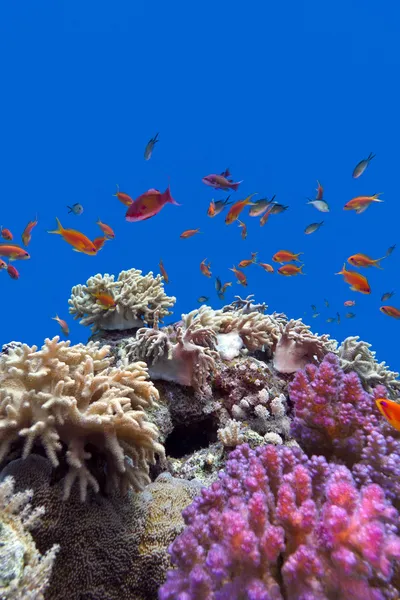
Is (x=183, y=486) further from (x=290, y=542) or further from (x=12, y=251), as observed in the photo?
(x=12, y=251)

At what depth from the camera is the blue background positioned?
67000 millimetres

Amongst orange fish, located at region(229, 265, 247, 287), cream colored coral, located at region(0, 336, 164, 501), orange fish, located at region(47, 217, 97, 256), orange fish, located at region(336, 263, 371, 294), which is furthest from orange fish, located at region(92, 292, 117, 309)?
orange fish, located at region(229, 265, 247, 287)

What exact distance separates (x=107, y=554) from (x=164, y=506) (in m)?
0.48

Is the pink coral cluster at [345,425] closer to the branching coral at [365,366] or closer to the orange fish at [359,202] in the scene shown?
the branching coral at [365,366]

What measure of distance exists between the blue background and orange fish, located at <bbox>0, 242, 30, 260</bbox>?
58.1 metres

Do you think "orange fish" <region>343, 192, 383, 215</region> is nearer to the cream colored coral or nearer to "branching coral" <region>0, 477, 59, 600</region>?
the cream colored coral

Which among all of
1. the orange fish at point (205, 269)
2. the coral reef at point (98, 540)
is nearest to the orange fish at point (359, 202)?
the orange fish at point (205, 269)

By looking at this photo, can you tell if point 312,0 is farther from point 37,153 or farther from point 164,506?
point 164,506

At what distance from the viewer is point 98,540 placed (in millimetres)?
2203

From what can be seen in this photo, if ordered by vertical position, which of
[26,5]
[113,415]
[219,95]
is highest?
[26,5]

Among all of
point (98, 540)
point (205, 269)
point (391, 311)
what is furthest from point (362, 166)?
point (98, 540)

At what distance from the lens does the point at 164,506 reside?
8.36 ft

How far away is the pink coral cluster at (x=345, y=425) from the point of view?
1914 mm

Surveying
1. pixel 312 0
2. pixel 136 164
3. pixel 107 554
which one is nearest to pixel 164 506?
pixel 107 554
